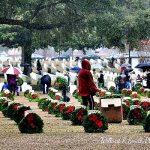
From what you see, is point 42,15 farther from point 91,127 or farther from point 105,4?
point 91,127

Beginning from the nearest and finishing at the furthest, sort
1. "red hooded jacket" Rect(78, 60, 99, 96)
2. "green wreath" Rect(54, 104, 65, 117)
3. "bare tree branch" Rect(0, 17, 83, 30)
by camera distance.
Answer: "red hooded jacket" Rect(78, 60, 99, 96) → "green wreath" Rect(54, 104, 65, 117) → "bare tree branch" Rect(0, 17, 83, 30)

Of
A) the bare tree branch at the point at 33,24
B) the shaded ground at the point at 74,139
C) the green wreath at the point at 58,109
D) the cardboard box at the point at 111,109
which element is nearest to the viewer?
the shaded ground at the point at 74,139

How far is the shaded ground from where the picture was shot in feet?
39.5

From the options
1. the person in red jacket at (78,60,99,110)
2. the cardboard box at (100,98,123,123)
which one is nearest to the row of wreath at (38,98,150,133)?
the person in red jacket at (78,60,99,110)

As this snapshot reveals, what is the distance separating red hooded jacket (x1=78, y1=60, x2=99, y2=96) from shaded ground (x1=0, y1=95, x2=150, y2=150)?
1.46m

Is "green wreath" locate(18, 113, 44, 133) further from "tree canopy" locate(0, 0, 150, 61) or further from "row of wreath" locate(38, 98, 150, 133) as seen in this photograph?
"tree canopy" locate(0, 0, 150, 61)

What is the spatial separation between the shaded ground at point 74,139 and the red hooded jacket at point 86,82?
1457 millimetres

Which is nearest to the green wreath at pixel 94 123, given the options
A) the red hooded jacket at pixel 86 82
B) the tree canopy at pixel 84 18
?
the red hooded jacket at pixel 86 82

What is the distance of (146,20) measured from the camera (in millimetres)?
45562

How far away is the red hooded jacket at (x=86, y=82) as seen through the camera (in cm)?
1791

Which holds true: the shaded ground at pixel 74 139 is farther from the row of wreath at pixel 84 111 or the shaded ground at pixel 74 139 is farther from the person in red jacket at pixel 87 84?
the person in red jacket at pixel 87 84

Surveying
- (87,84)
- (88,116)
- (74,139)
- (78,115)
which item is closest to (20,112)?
(78,115)

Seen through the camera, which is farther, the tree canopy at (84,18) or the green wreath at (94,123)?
the tree canopy at (84,18)

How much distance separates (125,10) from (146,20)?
4540mm
